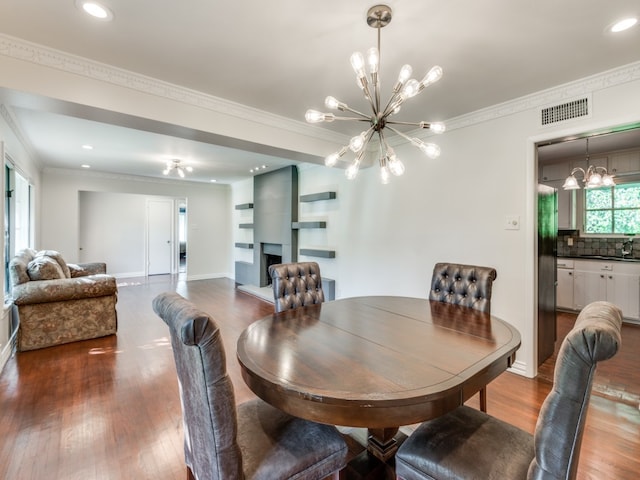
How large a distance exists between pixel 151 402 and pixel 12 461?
757mm

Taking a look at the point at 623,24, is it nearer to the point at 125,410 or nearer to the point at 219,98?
the point at 219,98

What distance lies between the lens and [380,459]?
1.77 meters

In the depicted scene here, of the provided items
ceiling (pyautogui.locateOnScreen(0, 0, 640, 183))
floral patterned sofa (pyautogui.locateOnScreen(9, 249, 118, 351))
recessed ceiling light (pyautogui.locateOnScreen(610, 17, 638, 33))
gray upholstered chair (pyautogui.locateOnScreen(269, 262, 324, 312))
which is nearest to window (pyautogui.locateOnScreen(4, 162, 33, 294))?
floral patterned sofa (pyautogui.locateOnScreen(9, 249, 118, 351))

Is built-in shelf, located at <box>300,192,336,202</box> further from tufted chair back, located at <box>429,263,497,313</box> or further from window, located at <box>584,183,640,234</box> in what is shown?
window, located at <box>584,183,640,234</box>

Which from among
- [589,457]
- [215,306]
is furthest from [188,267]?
[589,457]

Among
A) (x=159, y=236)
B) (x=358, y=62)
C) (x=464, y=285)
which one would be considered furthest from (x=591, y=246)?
(x=159, y=236)

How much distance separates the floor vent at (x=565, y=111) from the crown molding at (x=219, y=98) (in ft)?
0.18

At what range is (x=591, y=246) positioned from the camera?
16.1 ft

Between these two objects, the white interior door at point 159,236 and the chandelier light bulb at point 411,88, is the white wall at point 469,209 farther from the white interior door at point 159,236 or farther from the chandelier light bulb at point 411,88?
the white interior door at point 159,236

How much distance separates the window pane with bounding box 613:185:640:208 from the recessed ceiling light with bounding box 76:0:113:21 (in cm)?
645

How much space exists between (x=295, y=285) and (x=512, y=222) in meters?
2.07

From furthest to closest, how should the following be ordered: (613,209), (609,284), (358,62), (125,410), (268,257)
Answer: (268,257) → (613,209) → (609,284) → (125,410) → (358,62)

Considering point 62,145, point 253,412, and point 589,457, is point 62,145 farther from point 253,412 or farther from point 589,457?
point 589,457

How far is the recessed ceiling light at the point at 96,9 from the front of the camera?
163 cm
